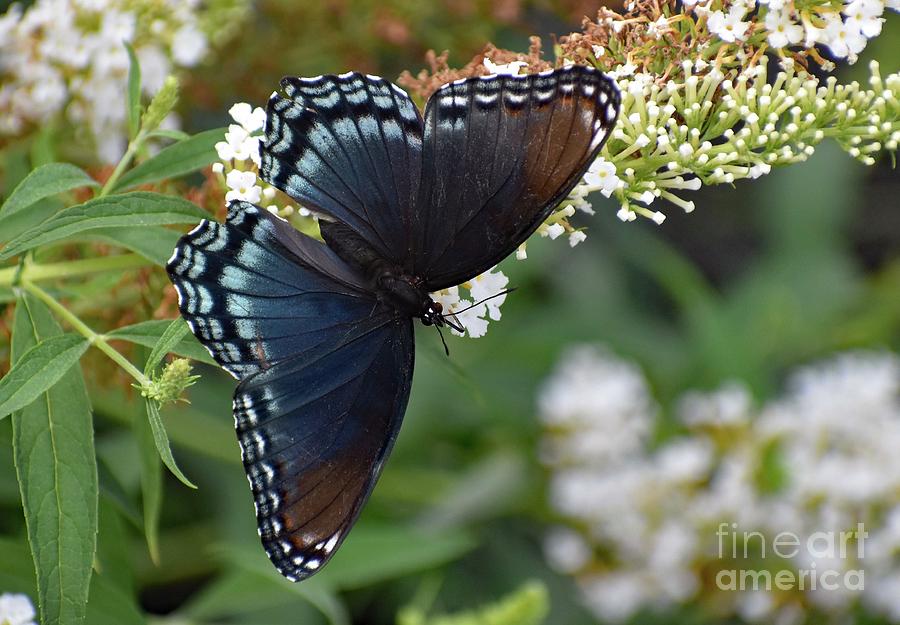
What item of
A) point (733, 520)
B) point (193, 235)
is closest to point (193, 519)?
point (733, 520)

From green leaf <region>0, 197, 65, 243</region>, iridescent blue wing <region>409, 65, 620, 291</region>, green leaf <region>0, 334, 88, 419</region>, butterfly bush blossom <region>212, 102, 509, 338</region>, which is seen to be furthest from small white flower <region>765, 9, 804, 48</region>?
green leaf <region>0, 197, 65, 243</region>

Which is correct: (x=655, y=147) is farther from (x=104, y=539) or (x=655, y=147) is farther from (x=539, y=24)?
(x=539, y=24)

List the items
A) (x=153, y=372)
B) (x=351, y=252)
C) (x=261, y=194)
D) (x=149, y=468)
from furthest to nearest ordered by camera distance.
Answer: (x=149, y=468) → (x=351, y=252) → (x=261, y=194) → (x=153, y=372)

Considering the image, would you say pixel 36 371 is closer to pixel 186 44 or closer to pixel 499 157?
pixel 499 157

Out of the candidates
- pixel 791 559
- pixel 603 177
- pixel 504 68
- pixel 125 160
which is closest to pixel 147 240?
pixel 125 160

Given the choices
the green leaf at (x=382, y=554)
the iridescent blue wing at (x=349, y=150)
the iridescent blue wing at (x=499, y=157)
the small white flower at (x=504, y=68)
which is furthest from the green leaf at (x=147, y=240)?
the green leaf at (x=382, y=554)

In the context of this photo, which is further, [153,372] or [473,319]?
[473,319]
